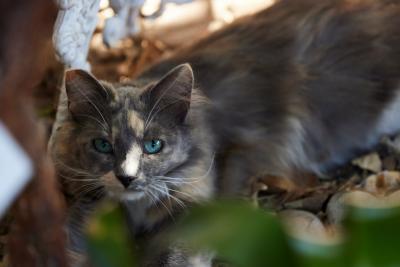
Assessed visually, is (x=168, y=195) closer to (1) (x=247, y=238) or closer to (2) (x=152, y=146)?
(2) (x=152, y=146)

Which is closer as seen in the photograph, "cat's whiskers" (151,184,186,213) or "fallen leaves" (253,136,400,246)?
"cat's whiskers" (151,184,186,213)

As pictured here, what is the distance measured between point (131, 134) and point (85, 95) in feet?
0.49

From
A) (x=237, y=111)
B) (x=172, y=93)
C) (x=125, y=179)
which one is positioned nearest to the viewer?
(x=125, y=179)

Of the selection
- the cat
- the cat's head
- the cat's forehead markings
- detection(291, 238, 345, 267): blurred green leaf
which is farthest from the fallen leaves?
detection(291, 238, 345, 267): blurred green leaf

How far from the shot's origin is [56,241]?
1.07 metres

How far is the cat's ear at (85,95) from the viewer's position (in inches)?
64.5

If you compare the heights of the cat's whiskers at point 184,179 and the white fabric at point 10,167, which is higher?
the white fabric at point 10,167

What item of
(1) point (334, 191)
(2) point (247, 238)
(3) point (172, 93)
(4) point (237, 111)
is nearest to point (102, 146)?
(3) point (172, 93)

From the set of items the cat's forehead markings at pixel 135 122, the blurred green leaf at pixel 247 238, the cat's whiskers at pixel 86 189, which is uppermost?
the blurred green leaf at pixel 247 238

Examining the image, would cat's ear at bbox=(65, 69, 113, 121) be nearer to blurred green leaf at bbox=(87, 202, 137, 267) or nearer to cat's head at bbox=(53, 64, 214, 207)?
cat's head at bbox=(53, 64, 214, 207)

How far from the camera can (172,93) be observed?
1.68 m

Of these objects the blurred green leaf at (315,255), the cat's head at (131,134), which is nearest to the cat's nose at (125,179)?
the cat's head at (131,134)

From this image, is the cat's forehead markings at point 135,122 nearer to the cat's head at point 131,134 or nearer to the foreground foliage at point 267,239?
the cat's head at point 131,134

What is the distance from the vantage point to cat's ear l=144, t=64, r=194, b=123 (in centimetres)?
166
